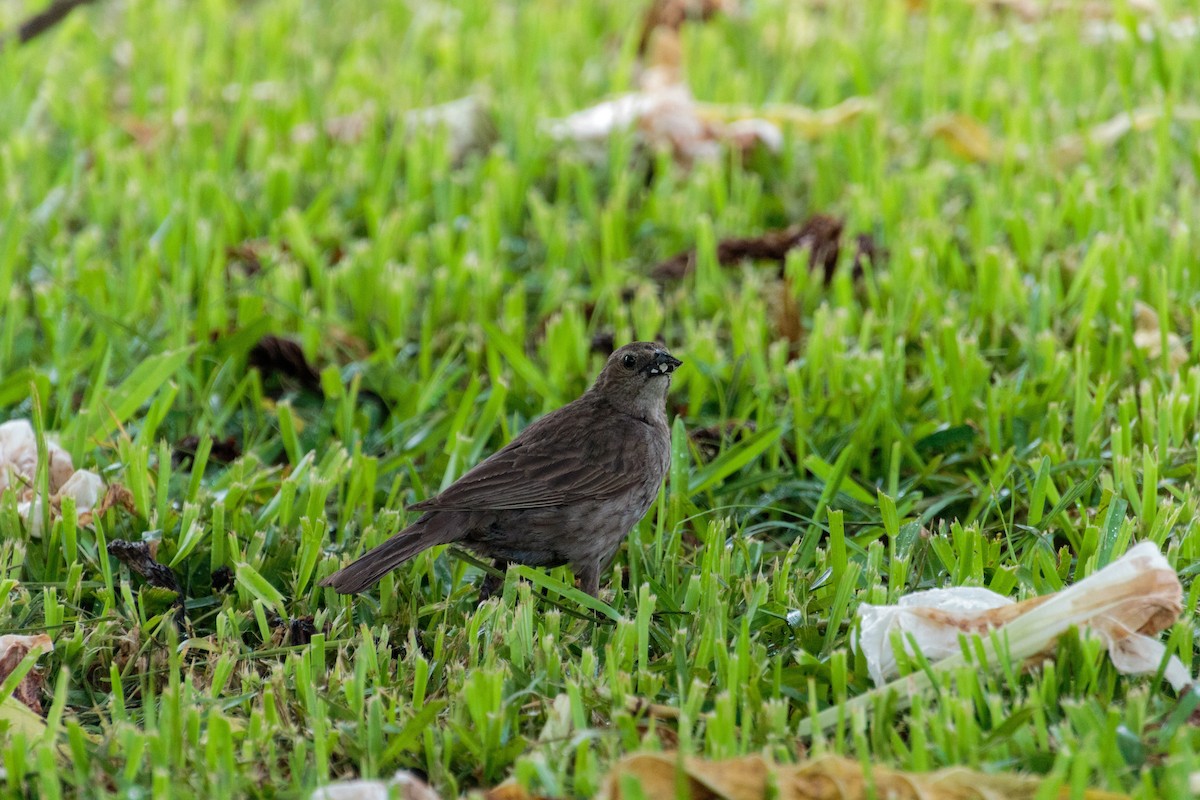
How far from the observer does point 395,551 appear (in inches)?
142

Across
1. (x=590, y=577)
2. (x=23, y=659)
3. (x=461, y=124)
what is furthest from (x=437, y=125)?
(x=23, y=659)

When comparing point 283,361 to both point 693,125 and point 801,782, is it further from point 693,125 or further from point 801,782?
point 801,782

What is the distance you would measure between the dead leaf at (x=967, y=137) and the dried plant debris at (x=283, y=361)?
3115mm

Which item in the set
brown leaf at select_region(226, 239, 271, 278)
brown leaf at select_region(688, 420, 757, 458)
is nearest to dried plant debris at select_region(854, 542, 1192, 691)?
brown leaf at select_region(688, 420, 757, 458)

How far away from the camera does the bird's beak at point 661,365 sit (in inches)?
167

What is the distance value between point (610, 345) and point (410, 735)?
2.46 metres

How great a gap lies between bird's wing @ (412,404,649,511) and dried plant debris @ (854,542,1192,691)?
0.95 m

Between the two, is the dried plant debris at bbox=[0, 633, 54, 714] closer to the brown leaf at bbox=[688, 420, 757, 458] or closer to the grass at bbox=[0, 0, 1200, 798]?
the grass at bbox=[0, 0, 1200, 798]

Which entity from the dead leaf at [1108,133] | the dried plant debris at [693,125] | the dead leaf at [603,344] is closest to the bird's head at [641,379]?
the dead leaf at [603,344]

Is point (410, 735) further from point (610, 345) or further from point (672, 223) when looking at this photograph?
point (672, 223)

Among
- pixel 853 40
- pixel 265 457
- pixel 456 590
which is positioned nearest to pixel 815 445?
pixel 456 590

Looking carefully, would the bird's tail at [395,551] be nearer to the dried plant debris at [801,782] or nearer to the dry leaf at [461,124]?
the dried plant debris at [801,782]

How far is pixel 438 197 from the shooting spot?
6.34 metres

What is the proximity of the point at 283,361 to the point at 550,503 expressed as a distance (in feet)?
5.46
